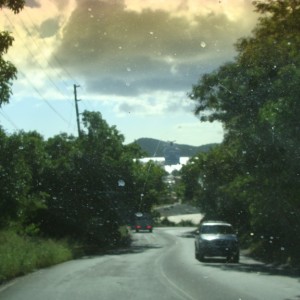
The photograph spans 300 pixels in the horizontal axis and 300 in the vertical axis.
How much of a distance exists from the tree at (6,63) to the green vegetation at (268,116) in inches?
254

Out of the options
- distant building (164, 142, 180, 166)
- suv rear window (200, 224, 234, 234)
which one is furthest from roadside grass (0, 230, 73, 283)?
distant building (164, 142, 180, 166)

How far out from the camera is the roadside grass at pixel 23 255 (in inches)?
776

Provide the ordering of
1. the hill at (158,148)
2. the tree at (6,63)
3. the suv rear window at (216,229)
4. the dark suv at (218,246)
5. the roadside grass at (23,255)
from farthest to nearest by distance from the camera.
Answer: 1. the hill at (158,148)
2. the suv rear window at (216,229)
3. the dark suv at (218,246)
4. the roadside grass at (23,255)
5. the tree at (6,63)

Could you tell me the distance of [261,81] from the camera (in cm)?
2272

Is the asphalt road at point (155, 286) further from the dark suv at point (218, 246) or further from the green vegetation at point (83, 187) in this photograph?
the green vegetation at point (83, 187)

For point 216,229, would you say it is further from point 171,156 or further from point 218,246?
point 171,156

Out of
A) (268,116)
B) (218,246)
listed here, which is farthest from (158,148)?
(268,116)


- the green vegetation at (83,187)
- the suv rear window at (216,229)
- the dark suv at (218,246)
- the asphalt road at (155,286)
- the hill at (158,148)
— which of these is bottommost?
the asphalt road at (155,286)

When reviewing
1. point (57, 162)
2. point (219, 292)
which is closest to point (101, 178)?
point (57, 162)

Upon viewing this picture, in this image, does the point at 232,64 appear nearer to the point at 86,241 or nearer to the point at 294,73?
the point at 294,73

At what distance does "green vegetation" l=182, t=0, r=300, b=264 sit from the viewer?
55.1ft

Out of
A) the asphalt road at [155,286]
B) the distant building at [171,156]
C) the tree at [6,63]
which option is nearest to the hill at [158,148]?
the distant building at [171,156]

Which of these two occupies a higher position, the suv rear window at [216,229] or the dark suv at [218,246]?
the suv rear window at [216,229]

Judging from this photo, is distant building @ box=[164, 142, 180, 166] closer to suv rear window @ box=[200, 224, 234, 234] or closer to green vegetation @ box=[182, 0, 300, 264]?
green vegetation @ box=[182, 0, 300, 264]
